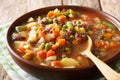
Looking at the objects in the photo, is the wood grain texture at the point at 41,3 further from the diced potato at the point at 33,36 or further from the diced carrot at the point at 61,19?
the diced potato at the point at 33,36

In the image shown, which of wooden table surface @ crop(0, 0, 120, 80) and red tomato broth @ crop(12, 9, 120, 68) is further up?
wooden table surface @ crop(0, 0, 120, 80)

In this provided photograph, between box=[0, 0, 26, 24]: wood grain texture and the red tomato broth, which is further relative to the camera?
box=[0, 0, 26, 24]: wood grain texture

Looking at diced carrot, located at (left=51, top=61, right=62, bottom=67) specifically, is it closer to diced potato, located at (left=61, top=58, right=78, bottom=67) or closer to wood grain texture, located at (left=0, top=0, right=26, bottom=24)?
diced potato, located at (left=61, top=58, right=78, bottom=67)

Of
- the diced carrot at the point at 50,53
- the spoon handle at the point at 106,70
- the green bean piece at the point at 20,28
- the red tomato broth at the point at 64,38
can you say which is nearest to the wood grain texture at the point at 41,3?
the red tomato broth at the point at 64,38

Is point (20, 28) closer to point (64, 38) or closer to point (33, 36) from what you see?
point (33, 36)

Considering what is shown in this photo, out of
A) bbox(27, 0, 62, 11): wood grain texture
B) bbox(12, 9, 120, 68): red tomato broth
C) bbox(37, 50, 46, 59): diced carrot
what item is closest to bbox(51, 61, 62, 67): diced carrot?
bbox(12, 9, 120, 68): red tomato broth

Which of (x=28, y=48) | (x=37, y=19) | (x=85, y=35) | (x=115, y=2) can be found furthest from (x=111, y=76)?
(x=115, y=2)

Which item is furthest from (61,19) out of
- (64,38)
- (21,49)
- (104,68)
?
(104,68)
